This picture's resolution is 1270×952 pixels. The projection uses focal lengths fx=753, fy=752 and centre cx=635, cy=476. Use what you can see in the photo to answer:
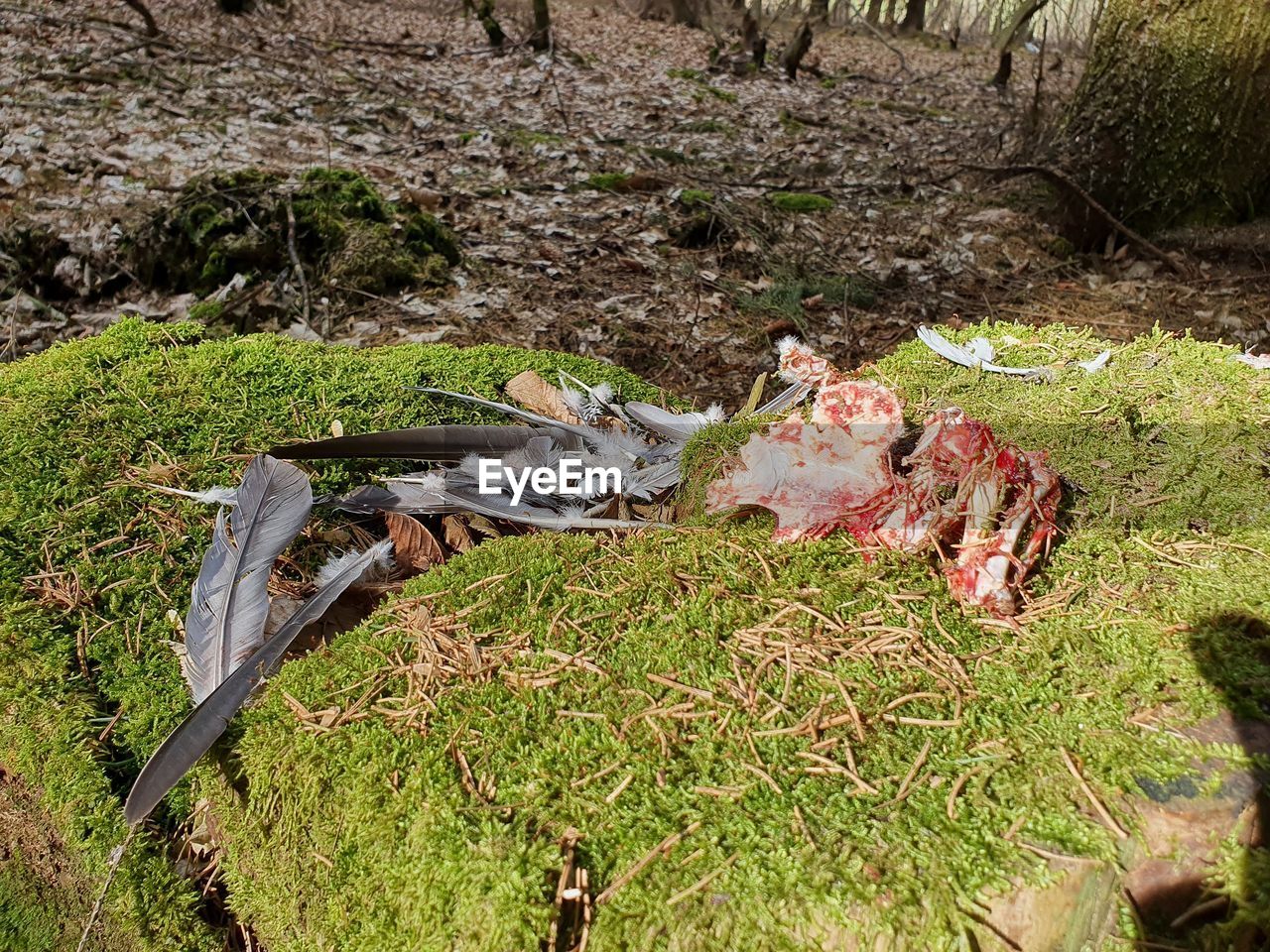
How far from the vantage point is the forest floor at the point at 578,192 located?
14.9 feet

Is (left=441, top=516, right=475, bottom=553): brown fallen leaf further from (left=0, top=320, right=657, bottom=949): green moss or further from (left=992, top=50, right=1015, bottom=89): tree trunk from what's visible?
(left=992, top=50, right=1015, bottom=89): tree trunk

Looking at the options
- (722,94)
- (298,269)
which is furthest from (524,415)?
(722,94)

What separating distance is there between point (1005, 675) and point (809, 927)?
61 cm

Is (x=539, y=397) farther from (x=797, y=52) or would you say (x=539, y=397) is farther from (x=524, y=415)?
(x=797, y=52)

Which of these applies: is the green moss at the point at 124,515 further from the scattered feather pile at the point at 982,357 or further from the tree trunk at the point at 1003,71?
the tree trunk at the point at 1003,71

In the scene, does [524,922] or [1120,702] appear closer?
[524,922]

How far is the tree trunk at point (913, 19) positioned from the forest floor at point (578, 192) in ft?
27.4

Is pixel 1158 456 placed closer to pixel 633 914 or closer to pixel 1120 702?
pixel 1120 702

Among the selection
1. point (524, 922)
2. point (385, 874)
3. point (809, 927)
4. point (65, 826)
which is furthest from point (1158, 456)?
point (65, 826)

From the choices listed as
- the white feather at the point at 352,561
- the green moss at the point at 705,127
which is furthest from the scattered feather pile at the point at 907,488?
the green moss at the point at 705,127

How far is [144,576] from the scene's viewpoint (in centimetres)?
196

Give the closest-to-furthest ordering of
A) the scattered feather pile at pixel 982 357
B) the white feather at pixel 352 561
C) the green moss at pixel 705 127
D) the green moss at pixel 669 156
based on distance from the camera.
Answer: the white feather at pixel 352 561 < the scattered feather pile at pixel 982 357 < the green moss at pixel 669 156 < the green moss at pixel 705 127

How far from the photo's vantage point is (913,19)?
17750 millimetres

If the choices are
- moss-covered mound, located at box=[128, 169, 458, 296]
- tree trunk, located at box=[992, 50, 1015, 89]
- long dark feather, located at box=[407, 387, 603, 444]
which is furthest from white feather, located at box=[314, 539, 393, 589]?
tree trunk, located at box=[992, 50, 1015, 89]
